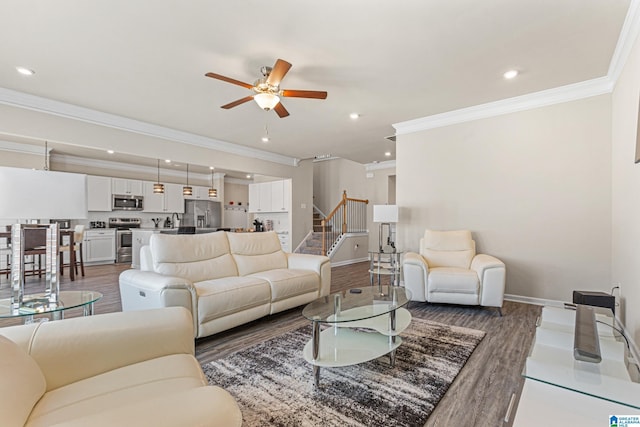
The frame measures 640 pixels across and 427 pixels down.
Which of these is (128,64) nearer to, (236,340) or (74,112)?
(74,112)

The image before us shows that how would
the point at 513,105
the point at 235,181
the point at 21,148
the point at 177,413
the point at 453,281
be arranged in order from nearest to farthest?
the point at 177,413 < the point at 453,281 < the point at 513,105 < the point at 21,148 < the point at 235,181

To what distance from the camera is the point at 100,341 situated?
136 centimetres

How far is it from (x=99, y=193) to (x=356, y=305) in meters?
7.47

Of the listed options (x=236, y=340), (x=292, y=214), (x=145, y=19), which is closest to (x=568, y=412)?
(x=236, y=340)

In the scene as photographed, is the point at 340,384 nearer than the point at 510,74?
Yes

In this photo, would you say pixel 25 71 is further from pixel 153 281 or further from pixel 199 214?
pixel 199 214

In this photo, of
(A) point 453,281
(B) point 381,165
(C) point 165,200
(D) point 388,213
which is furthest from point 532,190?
(C) point 165,200

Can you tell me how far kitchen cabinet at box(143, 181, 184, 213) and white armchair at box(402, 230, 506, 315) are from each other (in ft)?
23.4

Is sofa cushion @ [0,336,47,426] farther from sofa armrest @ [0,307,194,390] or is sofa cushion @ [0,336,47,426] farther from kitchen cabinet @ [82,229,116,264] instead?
kitchen cabinet @ [82,229,116,264]

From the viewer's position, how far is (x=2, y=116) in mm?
3625

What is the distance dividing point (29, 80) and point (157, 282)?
117 inches

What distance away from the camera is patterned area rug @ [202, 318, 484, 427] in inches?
64.9

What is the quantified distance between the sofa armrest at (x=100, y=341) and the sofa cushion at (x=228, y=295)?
1.04 meters

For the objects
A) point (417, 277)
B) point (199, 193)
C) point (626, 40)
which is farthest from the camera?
point (199, 193)
